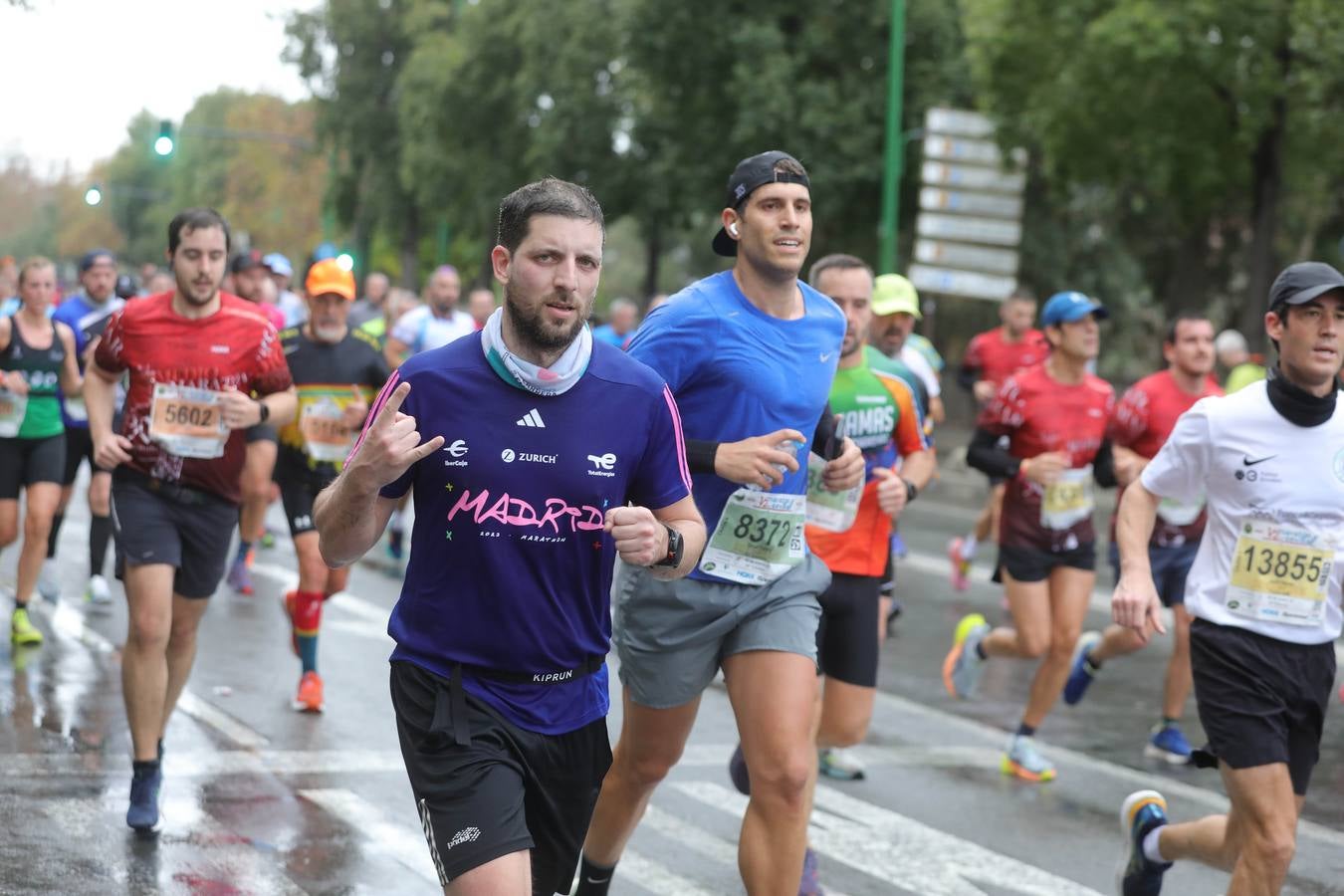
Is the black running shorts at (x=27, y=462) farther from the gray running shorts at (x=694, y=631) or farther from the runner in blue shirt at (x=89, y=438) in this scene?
the gray running shorts at (x=694, y=631)

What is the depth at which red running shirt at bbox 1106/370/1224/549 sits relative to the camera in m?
9.05

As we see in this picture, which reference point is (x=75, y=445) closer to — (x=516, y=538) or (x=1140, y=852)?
(x=1140, y=852)

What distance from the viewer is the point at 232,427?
670 centimetres

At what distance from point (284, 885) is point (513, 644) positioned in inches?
86.9

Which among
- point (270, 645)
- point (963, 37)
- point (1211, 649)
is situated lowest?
point (270, 645)

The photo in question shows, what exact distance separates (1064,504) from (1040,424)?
0.42 meters

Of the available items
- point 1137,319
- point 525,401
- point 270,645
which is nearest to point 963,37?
point 1137,319

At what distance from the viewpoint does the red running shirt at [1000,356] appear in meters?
→ 15.2

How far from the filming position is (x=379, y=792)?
7.01 meters

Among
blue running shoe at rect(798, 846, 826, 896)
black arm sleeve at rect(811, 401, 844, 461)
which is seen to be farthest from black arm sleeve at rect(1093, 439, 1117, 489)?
black arm sleeve at rect(811, 401, 844, 461)

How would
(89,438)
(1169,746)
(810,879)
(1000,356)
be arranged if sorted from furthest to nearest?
1. (1000,356)
2. (89,438)
3. (1169,746)
4. (810,879)

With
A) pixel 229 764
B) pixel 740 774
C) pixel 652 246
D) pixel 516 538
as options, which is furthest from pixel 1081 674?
pixel 652 246

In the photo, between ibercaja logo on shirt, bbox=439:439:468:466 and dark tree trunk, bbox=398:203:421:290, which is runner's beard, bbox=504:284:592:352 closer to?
ibercaja logo on shirt, bbox=439:439:468:466

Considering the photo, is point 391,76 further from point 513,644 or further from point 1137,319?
point 513,644
